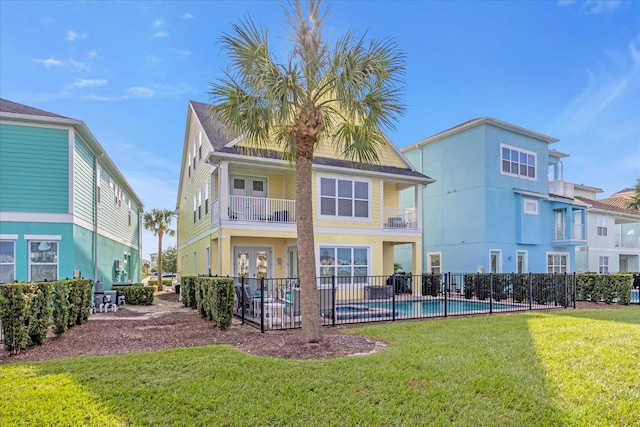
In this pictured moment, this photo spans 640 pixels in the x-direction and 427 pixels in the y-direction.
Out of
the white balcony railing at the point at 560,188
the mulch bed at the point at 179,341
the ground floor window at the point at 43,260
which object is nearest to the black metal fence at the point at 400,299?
the mulch bed at the point at 179,341

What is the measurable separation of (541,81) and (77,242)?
2194 cm

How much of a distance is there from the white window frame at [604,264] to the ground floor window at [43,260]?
3465 centimetres

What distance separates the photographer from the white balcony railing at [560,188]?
2606cm

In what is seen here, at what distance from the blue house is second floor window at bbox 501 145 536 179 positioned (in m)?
0.06

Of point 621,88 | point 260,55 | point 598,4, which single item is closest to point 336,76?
point 260,55

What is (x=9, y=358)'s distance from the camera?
22.1 feet

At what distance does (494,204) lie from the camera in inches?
850

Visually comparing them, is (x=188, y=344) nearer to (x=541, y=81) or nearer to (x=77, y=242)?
(x=77, y=242)

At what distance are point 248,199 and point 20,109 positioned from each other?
821cm

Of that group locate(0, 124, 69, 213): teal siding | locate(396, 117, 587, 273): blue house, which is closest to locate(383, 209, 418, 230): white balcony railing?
locate(396, 117, 587, 273): blue house

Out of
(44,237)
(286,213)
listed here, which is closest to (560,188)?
(286,213)

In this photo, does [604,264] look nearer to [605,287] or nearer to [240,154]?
[605,287]

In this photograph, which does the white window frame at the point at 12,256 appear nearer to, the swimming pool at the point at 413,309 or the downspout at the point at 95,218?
the downspout at the point at 95,218

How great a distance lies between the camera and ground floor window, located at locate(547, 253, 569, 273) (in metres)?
24.4
